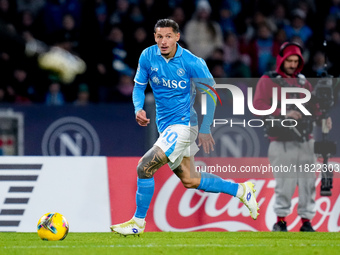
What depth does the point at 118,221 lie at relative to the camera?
10.0 meters

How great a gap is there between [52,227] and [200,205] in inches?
98.3

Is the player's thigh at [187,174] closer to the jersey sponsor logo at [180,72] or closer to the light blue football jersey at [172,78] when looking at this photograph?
the light blue football jersey at [172,78]

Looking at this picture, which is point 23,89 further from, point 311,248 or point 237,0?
point 311,248

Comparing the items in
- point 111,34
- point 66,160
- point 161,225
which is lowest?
point 161,225

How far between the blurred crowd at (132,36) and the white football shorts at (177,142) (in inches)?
185

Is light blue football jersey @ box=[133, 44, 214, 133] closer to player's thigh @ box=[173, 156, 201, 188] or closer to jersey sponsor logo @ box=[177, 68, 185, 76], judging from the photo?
jersey sponsor logo @ box=[177, 68, 185, 76]

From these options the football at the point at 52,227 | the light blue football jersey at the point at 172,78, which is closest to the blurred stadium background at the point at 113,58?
the light blue football jersey at the point at 172,78

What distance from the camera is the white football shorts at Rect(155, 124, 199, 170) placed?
27.9 feet

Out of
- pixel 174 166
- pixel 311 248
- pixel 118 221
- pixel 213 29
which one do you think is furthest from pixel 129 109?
pixel 311 248

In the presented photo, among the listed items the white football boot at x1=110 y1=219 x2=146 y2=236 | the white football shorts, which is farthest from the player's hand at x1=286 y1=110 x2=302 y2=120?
the white football boot at x1=110 y1=219 x2=146 y2=236

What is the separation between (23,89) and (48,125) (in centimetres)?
84

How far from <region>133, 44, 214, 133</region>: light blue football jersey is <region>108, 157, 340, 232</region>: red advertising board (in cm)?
155

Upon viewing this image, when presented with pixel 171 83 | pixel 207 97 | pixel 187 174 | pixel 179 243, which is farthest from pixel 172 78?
pixel 179 243

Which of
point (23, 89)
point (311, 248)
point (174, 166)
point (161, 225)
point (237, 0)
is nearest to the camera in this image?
point (311, 248)
